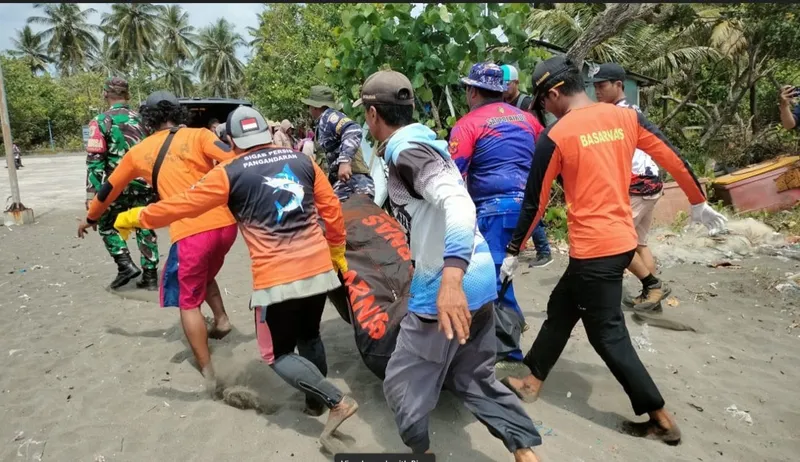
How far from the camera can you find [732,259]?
231 inches

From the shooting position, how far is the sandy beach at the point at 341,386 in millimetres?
2723

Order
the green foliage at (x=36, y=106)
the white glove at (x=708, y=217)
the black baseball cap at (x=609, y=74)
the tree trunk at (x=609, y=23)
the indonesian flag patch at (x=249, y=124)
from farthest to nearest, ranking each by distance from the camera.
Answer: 1. the green foliage at (x=36, y=106)
2. the tree trunk at (x=609, y=23)
3. the black baseball cap at (x=609, y=74)
4. the white glove at (x=708, y=217)
5. the indonesian flag patch at (x=249, y=124)

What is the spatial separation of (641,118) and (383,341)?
1.78 m

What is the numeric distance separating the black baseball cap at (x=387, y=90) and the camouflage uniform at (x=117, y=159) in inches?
150

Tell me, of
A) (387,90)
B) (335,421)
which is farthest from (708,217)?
(335,421)

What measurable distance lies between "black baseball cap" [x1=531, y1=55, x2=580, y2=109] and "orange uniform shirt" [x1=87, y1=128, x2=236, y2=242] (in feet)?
6.45

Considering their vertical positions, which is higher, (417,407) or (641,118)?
(641,118)

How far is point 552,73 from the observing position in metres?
2.71

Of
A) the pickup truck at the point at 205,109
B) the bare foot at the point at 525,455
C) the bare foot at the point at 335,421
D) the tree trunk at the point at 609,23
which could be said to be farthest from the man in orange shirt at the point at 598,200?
the pickup truck at the point at 205,109

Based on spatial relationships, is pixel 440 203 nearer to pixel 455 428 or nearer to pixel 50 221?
pixel 455 428

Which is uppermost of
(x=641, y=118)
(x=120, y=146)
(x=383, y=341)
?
(x=641, y=118)

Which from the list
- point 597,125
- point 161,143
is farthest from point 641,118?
point 161,143

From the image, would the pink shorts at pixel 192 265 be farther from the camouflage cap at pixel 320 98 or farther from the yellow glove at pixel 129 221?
the camouflage cap at pixel 320 98

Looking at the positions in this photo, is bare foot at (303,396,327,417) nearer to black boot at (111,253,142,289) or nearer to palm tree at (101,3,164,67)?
black boot at (111,253,142,289)
